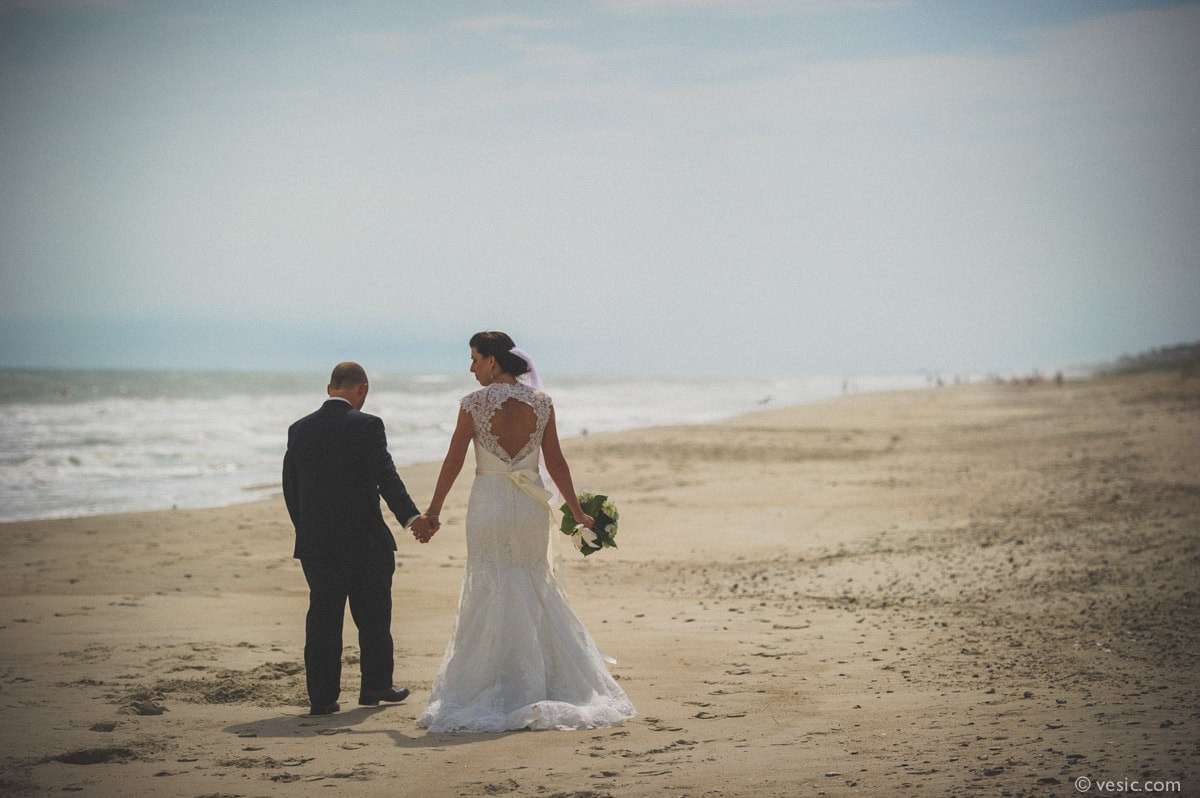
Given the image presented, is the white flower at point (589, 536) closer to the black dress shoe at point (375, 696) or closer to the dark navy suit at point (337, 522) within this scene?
the dark navy suit at point (337, 522)

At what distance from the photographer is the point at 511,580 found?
618cm

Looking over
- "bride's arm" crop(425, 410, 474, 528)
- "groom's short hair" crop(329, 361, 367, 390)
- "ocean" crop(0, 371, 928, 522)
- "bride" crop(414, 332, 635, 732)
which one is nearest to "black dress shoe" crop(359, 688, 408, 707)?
"bride" crop(414, 332, 635, 732)

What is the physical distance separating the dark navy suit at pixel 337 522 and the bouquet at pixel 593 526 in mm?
981

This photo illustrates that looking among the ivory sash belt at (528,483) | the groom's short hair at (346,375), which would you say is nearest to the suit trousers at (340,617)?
the ivory sash belt at (528,483)

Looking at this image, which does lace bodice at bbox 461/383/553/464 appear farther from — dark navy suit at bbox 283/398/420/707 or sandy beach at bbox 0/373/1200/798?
sandy beach at bbox 0/373/1200/798

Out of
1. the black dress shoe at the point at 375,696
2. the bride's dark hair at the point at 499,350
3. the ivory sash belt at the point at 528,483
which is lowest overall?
the black dress shoe at the point at 375,696

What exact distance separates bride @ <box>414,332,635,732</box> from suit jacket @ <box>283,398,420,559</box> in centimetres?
35

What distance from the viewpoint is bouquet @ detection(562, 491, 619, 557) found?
6.52 m

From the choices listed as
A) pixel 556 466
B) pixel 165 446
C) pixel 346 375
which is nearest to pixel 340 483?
pixel 346 375

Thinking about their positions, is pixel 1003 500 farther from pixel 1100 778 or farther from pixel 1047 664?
Answer: pixel 1100 778

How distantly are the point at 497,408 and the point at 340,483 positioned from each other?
1019mm

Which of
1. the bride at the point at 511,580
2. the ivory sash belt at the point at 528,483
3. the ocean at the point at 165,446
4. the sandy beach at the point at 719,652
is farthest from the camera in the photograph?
the ocean at the point at 165,446

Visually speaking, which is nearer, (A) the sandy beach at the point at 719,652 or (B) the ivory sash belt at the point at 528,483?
(A) the sandy beach at the point at 719,652

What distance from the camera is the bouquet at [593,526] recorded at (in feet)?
21.4
